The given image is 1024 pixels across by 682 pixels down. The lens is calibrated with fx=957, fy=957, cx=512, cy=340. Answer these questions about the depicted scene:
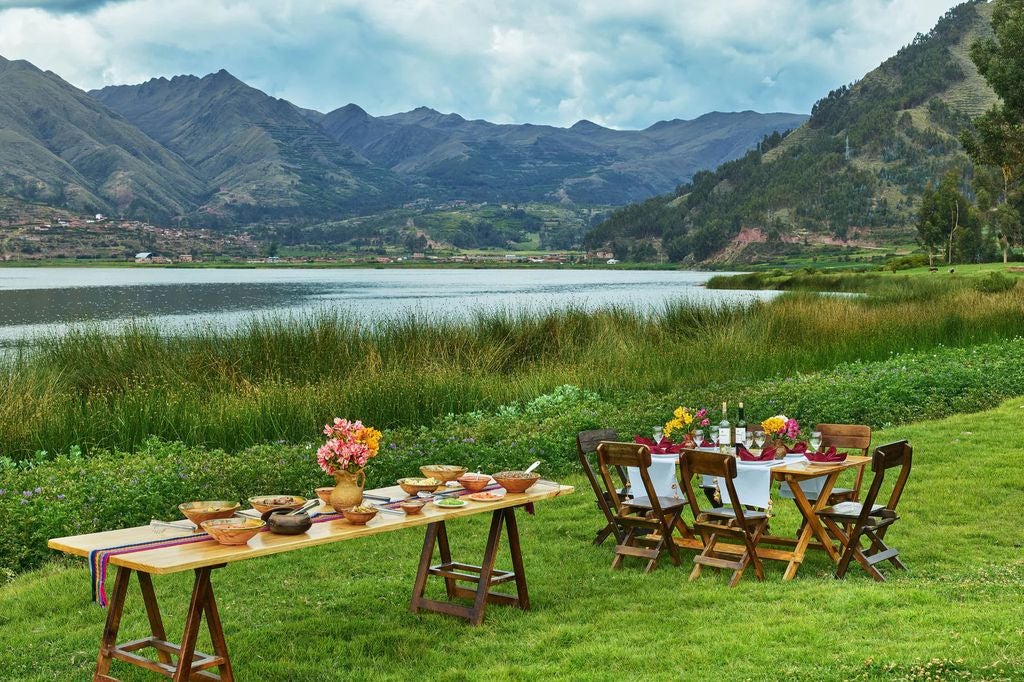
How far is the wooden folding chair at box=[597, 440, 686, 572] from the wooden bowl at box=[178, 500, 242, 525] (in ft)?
10.2

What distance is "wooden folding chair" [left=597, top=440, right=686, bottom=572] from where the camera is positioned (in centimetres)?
728

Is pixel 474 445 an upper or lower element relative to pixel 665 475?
lower

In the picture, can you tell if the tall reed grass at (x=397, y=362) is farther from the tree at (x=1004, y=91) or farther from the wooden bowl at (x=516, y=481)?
the wooden bowl at (x=516, y=481)

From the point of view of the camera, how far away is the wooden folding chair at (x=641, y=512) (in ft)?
23.9

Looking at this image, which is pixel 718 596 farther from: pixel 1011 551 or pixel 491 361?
pixel 491 361

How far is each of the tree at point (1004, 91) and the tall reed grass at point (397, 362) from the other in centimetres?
512

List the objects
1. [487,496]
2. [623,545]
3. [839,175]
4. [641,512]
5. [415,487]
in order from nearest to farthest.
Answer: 1. [487,496]
2. [415,487]
3. [623,545]
4. [641,512]
5. [839,175]

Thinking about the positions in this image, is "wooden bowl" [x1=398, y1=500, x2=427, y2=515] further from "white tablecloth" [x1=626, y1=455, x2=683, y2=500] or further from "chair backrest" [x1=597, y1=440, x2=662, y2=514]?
"white tablecloth" [x1=626, y1=455, x2=683, y2=500]

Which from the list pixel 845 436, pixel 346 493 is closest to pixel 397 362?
pixel 845 436

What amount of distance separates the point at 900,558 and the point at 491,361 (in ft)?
38.2

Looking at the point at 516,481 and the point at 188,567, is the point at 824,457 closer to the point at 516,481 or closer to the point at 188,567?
the point at 516,481

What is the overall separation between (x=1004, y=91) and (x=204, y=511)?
30.0 metres

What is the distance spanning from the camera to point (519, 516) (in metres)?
9.82

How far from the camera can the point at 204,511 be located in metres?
5.11
